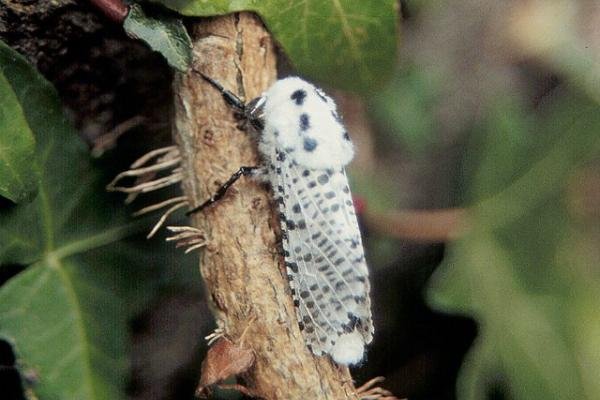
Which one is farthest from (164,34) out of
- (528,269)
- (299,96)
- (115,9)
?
(528,269)

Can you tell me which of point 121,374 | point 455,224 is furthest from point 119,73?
point 455,224

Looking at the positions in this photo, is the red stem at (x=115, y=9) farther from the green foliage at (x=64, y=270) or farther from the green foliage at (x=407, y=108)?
the green foliage at (x=407, y=108)

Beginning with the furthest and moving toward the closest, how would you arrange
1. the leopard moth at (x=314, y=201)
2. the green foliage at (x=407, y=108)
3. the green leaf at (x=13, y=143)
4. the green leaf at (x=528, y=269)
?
1. the green foliage at (x=407, y=108)
2. the green leaf at (x=528, y=269)
3. the leopard moth at (x=314, y=201)
4. the green leaf at (x=13, y=143)

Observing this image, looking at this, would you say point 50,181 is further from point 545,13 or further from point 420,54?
point 545,13

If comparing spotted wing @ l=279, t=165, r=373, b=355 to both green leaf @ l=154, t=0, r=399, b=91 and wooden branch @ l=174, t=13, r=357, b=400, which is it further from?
green leaf @ l=154, t=0, r=399, b=91

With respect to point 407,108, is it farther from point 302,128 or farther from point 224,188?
point 224,188

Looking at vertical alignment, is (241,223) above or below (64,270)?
above

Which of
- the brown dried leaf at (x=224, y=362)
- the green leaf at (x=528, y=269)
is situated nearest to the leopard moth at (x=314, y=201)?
the brown dried leaf at (x=224, y=362)
